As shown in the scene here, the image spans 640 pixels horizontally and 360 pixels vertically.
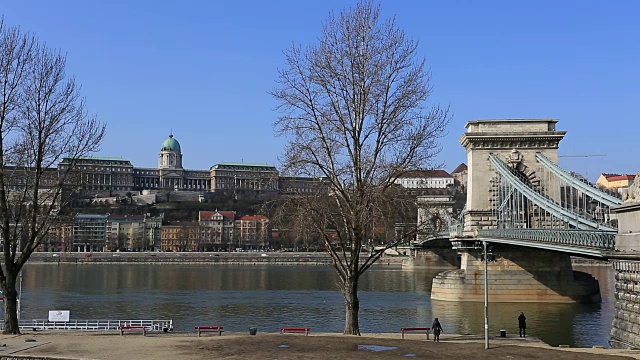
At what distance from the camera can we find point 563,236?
129ft

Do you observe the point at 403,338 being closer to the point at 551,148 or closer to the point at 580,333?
the point at 580,333

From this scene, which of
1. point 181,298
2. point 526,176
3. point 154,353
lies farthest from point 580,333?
point 181,298

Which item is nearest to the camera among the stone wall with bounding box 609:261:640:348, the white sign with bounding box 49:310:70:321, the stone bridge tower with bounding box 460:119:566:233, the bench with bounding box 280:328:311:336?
the stone wall with bounding box 609:261:640:348

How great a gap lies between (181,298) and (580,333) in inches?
1433

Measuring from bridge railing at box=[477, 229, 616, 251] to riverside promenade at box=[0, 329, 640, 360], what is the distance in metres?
5.41

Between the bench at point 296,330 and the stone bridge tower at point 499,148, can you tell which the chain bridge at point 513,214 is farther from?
the bench at point 296,330

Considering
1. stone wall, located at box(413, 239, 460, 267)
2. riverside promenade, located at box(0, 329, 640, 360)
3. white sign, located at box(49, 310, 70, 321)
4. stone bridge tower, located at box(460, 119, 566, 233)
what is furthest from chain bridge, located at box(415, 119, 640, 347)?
stone wall, located at box(413, 239, 460, 267)

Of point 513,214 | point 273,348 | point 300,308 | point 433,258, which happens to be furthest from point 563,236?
point 433,258

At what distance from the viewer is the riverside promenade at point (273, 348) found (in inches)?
973

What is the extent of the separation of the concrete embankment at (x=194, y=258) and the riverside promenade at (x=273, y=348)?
119 meters

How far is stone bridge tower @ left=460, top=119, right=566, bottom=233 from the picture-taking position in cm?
5428

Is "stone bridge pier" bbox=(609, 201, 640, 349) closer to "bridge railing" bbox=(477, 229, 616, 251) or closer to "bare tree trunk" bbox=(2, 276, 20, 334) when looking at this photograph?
"bridge railing" bbox=(477, 229, 616, 251)

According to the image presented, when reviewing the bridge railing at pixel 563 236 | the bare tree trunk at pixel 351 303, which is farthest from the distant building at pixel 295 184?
the bridge railing at pixel 563 236

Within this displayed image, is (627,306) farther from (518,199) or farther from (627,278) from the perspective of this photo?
(518,199)
